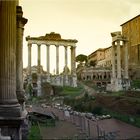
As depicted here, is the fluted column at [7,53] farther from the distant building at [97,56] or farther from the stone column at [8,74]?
the distant building at [97,56]

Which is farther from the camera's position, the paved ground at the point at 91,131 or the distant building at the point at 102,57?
the distant building at the point at 102,57

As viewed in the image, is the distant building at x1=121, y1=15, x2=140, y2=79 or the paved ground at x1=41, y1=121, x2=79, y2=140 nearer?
the paved ground at x1=41, y1=121, x2=79, y2=140

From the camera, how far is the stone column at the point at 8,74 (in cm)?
1034

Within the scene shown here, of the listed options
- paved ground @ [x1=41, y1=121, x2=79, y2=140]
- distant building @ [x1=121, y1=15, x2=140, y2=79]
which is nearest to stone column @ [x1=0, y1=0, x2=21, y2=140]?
paved ground @ [x1=41, y1=121, x2=79, y2=140]

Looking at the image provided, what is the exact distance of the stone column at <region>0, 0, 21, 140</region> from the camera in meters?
10.3

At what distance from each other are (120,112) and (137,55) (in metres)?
52.6

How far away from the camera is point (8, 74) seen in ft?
34.7

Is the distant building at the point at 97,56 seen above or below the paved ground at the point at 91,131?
above

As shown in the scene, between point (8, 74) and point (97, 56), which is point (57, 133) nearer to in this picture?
point (8, 74)

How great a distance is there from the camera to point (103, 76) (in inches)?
3595

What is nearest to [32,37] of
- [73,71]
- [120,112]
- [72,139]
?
[73,71]

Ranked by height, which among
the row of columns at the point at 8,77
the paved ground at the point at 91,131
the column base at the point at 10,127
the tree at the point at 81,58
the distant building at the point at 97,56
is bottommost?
the paved ground at the point at 91,131

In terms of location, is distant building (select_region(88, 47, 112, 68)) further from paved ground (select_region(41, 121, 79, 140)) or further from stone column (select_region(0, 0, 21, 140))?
stone column (select_region(0, 0, 21, 140))

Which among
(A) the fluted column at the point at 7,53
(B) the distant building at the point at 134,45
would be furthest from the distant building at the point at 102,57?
(A) the fluted column at the point at 7,53
